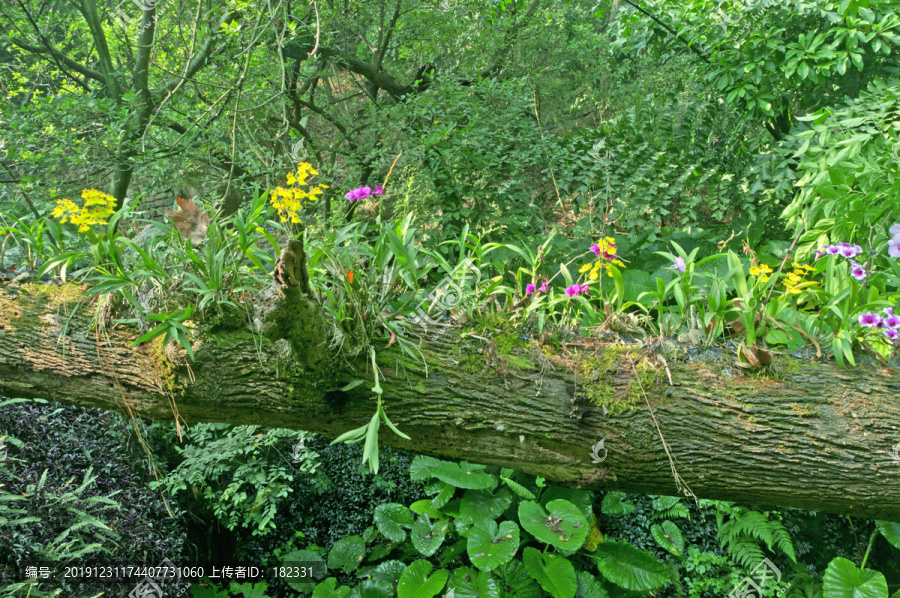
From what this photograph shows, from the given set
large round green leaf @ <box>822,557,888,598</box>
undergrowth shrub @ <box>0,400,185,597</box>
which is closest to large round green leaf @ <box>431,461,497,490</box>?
undergrowth shrub @ <box>0,400,185,597</box>

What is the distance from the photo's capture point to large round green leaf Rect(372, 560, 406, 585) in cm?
286

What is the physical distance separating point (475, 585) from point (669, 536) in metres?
1.19

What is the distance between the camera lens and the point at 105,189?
4.51 meters

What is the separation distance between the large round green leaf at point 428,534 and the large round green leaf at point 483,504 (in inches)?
6.7

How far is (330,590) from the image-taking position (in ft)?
9.28

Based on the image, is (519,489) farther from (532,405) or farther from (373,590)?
(532,405)

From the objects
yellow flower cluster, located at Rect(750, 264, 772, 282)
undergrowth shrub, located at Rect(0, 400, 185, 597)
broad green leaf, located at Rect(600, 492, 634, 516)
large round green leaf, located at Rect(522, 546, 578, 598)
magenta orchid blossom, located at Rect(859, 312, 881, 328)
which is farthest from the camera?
broad green leaf, located at Rect(600, 492, 634, 516)

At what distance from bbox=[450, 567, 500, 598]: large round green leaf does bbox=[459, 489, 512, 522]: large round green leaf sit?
27cm

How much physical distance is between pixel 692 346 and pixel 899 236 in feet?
2.60

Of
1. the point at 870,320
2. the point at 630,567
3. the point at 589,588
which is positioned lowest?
the point at 589,588

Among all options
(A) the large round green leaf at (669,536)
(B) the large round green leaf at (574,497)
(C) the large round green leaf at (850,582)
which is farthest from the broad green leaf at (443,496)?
(C) the large round green leaf at (850,582)

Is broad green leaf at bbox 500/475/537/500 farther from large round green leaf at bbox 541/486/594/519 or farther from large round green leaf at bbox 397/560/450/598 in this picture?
large round green leaf at bbox 397/560/450/598

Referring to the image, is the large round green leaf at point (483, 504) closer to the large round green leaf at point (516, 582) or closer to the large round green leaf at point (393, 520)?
the large round green leaf at point (516, 582)

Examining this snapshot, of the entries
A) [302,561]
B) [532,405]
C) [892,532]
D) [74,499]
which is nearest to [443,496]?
[302,561]
